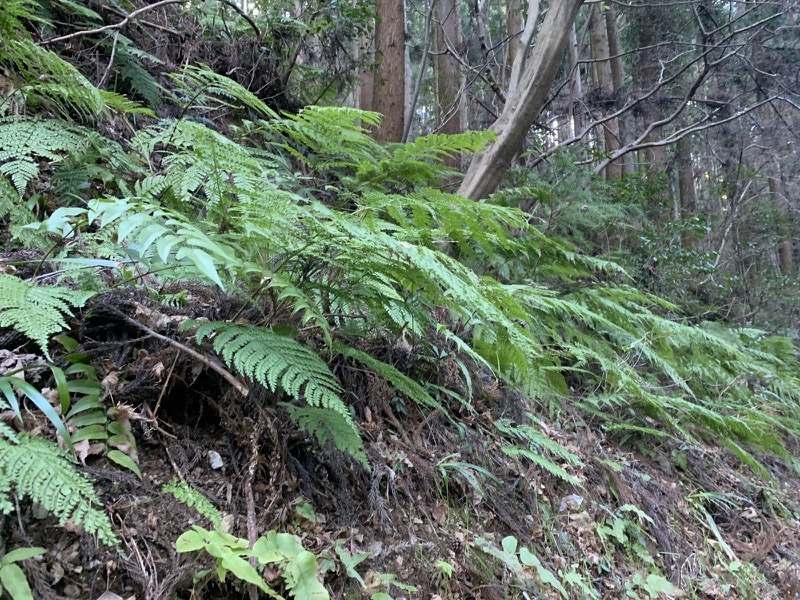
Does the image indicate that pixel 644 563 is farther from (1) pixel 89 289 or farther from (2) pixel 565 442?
(1) pixel 89 289

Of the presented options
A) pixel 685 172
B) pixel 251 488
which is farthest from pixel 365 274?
pixel 685 172

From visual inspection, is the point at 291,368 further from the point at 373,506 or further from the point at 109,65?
the point at 109,65

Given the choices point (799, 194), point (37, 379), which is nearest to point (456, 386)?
point (37, 379)

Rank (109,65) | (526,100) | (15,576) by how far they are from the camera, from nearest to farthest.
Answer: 1. (15,576)
2. (109,65)
3. (526,100)

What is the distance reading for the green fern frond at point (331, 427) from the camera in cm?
152

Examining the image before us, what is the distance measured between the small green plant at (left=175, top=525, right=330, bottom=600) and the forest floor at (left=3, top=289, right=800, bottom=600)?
11 cm

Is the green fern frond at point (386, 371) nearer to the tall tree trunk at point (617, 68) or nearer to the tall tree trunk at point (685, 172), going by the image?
the tall tree trunk at point (617, 68)

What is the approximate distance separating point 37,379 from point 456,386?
192cm

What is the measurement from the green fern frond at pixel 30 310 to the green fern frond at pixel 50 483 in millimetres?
221

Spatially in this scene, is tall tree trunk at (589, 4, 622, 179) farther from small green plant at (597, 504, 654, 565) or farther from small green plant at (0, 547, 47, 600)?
small green plant at (0, 547, 47, 600)

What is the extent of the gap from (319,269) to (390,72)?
15.2 feet

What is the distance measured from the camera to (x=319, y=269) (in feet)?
6.06

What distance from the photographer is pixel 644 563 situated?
2502 millimetres

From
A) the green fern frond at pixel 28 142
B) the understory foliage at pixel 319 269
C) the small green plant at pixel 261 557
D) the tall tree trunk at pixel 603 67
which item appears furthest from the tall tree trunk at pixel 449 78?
the small green plant at pixel 261 557
